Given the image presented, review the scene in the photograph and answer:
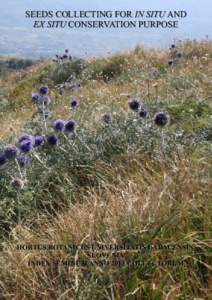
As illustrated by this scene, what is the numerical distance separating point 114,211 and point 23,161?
1.04 meters

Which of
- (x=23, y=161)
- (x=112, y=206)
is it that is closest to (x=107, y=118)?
(x=23, y=161)

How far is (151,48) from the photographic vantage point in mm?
11992

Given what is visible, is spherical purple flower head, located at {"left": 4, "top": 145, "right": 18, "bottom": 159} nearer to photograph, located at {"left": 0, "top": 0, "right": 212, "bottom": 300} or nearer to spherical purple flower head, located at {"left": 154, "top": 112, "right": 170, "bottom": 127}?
photograph, located at {"left": 0, "top": 0, "right": 212, "bottom": 300}

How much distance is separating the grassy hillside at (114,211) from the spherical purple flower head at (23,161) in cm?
4

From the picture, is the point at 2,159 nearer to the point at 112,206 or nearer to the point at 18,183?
the point at 18,183

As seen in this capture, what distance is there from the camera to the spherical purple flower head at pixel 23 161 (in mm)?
3906

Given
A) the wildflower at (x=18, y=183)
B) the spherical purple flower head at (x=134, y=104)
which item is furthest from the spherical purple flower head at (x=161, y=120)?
the wildflower at (x=18, y=183)

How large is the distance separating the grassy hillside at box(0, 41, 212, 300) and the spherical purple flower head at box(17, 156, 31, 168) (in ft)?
0.15

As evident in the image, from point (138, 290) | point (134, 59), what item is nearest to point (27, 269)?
point (138, 290)

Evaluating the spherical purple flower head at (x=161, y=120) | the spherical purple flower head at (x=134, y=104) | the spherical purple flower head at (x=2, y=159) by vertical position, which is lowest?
the spherical purple flower head at (x=2, y=159)

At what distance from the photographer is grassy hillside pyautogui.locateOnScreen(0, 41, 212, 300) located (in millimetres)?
2643

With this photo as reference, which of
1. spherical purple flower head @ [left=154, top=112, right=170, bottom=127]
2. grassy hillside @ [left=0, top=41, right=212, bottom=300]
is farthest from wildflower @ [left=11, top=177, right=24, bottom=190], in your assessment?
spherical purple flower head @ [left=154, top=112, right=170, bottom=127]

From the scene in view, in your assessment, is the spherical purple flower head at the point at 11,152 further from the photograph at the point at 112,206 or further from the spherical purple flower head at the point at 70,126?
the spherical purple flower head at the point at 70,126

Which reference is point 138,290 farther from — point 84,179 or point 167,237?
point 84,179
